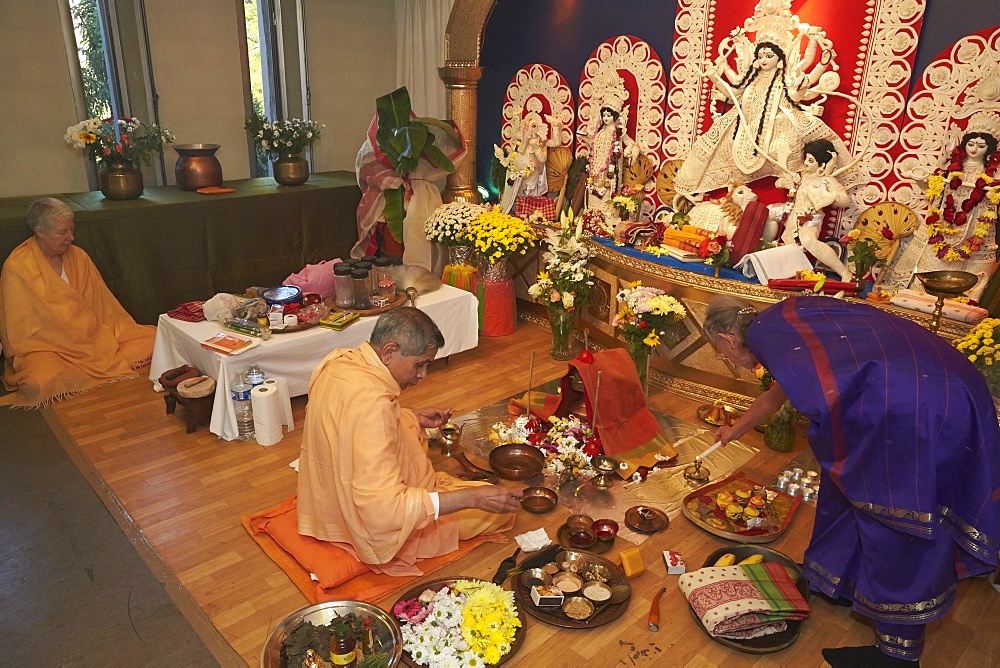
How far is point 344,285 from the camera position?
5.33 m

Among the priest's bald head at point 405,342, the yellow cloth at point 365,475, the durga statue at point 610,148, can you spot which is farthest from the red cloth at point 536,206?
the priest's bald head at point 405,342

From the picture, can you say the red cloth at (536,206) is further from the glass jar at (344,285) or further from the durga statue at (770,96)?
the glass jar at (344,285)

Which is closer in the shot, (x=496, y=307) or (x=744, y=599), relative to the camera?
(x=744, y=599)

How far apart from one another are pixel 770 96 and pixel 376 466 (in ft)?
15.3

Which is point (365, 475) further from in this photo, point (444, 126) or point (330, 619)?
point (444, 126)

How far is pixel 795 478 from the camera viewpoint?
4.38 metres

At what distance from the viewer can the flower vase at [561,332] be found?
6172 mm

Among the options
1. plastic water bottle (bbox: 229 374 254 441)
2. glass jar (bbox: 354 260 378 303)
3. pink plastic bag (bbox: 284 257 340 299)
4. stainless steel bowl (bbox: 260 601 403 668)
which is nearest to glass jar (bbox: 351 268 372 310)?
glass jar (bbox: 354 260 378 303)

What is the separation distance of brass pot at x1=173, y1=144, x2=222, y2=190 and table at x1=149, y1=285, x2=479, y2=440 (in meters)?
2.24

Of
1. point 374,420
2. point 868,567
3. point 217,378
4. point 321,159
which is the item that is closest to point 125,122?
point 321,159


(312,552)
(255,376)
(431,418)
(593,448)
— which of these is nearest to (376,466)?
(312,552)

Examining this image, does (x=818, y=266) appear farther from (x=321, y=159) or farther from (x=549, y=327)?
(x=321, y=159)

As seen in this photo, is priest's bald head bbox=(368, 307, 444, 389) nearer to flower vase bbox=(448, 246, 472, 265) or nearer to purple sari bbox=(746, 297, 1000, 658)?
purple sari bbox=(746, 297, 1000, 658)

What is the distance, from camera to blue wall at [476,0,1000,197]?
21.2ft
